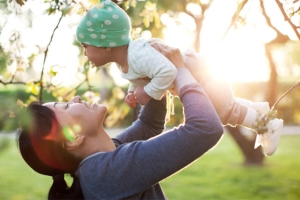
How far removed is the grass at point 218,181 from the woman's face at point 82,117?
4830mm

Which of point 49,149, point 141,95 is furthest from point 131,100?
point 49,149

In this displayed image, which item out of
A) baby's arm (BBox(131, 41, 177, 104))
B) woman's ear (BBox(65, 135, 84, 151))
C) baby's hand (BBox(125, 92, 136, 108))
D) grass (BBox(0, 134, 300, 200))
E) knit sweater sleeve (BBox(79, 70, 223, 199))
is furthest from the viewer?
grass (BBox(0, 134, 300, 200))

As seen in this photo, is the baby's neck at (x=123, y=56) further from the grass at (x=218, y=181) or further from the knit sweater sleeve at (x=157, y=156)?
the grass at (x=218, y=181)

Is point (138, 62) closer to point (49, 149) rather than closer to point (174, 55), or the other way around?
point (174, 55)

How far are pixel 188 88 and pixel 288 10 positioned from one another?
0.81m

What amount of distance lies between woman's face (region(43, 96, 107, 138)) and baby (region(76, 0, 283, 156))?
15 centimetres

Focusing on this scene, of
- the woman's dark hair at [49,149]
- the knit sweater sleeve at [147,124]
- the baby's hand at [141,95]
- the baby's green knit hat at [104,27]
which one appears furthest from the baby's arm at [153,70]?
the woman's dark hair at [49,149]

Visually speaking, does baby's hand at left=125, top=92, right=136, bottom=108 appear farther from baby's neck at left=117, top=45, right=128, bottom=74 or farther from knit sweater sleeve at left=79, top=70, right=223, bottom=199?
knit sweater sleeve at left=79, top=70, right=223, bottom=199

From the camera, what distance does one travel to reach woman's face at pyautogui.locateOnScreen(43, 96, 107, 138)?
1867mm

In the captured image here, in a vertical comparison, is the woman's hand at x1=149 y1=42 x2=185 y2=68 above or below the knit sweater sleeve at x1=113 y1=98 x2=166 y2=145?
above

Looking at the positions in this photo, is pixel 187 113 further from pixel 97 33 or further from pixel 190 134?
pixel 97 33

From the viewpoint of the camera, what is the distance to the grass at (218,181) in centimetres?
681

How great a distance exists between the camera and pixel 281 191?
6980 mm

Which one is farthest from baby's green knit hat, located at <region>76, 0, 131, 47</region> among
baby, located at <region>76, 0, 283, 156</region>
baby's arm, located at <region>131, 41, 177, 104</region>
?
baby's arm, located at <region>131, 41, 177, 104</region>
